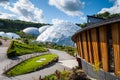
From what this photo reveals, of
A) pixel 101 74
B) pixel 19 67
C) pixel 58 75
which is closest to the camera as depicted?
pixel 101 74

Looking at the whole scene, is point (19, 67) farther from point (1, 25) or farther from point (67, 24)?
point (1, 25)

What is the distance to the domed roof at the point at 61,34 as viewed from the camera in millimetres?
90188

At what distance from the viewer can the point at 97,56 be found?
77.8ft

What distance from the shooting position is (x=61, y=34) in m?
91.1

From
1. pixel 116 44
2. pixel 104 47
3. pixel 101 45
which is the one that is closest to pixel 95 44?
pixel 101 45

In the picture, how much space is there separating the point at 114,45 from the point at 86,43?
684cm

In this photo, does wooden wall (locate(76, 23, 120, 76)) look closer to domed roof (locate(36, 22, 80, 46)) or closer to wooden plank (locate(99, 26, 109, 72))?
wooden plank (locate(99, 26, 109, 72))

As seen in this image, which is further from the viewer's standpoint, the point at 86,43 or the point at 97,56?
the point at 86,43

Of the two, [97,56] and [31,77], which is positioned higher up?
[97,56]

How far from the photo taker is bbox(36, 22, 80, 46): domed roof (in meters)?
90.2

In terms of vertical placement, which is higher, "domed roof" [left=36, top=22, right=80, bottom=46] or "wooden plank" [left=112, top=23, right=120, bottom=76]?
"domed roof" [left=36, top=22, right=80, bottom=46]

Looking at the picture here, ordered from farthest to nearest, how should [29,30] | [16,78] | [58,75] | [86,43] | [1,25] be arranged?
1. [1,25]
2. [29,30]
3. [16,78]
4. [58,75]
5. [86,43]

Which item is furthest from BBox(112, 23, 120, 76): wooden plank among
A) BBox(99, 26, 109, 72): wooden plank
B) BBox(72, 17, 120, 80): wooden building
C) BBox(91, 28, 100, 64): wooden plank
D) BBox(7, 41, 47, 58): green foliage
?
BBox(7, 41, 47, 58): green foliage

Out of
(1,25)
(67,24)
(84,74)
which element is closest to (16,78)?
(84,74)
